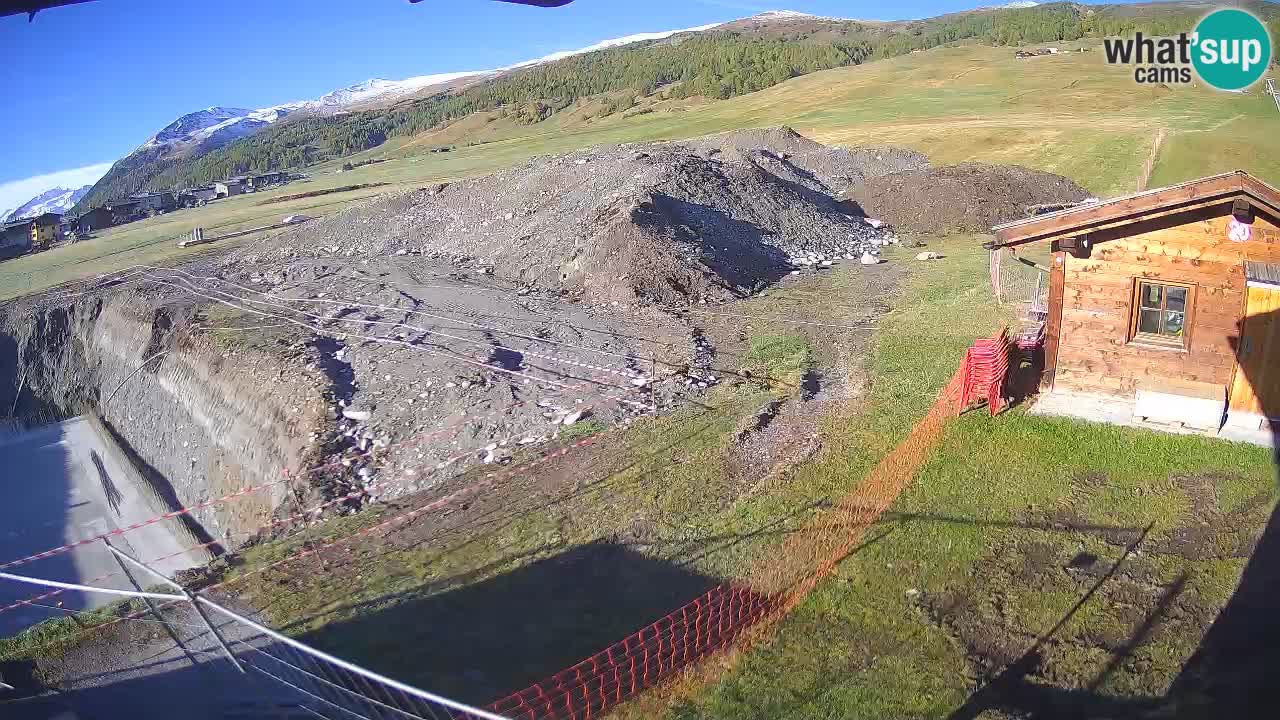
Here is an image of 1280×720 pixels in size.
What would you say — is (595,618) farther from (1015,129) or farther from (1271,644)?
(1015,129)

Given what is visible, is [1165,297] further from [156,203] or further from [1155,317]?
[156,203]

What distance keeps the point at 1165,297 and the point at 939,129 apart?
43.7 meters

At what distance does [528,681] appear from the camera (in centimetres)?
809

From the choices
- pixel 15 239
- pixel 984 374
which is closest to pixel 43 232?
pixel 15 239

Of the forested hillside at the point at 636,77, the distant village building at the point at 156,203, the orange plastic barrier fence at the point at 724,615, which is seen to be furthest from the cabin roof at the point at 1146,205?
the forested hillside at the point at 636,77

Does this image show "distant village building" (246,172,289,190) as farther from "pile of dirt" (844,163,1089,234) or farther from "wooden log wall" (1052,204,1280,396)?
"wooden log wall" (1052,204,1280,396)

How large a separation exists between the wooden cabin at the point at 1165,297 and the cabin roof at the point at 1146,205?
2 cm

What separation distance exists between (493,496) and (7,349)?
23.6 meters

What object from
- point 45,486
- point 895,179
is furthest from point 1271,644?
point 895,179

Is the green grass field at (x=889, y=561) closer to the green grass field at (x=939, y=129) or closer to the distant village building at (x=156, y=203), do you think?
the green grass field at (x=939, y=129)

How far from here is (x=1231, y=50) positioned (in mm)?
59062

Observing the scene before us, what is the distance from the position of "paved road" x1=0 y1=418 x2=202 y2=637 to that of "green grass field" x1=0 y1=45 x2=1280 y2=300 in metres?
11.7

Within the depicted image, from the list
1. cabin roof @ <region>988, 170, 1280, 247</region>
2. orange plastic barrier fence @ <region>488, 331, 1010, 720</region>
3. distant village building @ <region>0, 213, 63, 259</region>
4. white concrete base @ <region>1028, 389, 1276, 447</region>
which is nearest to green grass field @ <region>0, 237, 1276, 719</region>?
orange plastic barrier fence @ <region>488, 331, 1010, 720</region>

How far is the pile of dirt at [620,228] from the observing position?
75.8ft
